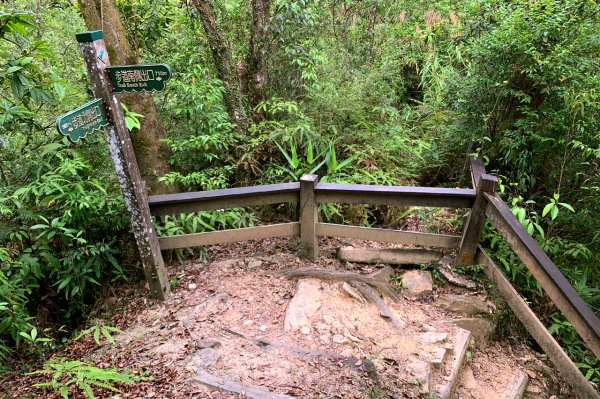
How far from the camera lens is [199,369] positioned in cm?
292

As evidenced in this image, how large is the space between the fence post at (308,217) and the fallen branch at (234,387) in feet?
5.42

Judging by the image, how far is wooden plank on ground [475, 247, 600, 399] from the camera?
2867 millimetres

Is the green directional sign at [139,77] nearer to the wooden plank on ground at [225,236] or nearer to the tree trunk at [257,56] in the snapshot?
the wooden plank on ground at [225,236]

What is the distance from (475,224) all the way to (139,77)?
10.3 ft

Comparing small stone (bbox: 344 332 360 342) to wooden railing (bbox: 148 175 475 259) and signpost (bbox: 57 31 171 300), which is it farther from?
signpost (bbox: 57 31 171 300)

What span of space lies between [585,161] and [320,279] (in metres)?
3.01

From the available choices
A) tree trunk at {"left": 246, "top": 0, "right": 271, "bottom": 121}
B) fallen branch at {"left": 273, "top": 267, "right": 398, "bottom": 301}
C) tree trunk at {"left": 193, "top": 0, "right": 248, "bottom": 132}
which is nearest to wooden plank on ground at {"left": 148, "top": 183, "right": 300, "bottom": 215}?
fallen branch at {"left": 273, "top": 267, "right": 398, "bottom": 301}

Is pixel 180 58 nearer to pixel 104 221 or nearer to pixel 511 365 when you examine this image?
pixel 104 221

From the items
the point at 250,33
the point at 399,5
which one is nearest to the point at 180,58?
the point at 250,33

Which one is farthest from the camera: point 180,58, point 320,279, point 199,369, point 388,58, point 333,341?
point 388,58

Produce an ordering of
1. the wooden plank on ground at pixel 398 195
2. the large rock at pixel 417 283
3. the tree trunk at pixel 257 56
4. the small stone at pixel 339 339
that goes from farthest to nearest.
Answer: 1. the tree trunk at pixel 257 56
2. the large rock at pixel 417 283
3. the wooden plank on ground at pixel 398 195
4. the small stone at pixel 339 339

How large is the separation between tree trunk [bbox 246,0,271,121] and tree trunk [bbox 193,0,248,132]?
0.73ft

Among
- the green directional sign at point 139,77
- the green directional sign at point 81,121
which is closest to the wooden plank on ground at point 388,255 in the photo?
the green directional sign at point 139,77

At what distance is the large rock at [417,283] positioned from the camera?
387 cm
